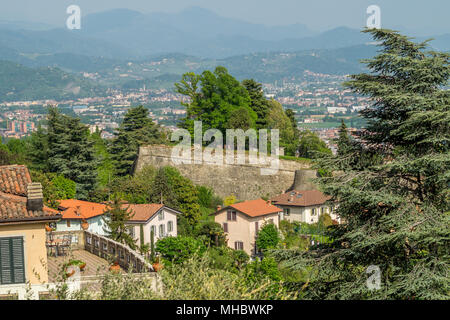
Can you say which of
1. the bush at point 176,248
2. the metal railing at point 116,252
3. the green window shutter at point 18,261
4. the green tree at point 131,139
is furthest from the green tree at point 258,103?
the green window shutter at point 18,261

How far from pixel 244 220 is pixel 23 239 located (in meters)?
26.4

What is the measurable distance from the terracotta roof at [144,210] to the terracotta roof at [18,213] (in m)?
21.4

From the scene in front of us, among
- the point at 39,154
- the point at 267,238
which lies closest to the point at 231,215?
the point at 267,238

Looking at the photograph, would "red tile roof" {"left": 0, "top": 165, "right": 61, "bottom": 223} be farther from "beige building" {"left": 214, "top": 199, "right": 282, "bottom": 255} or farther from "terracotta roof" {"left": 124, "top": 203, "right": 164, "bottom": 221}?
"beige building" {"left": 214, "top": 199, "right": 282, "bottom": 255}

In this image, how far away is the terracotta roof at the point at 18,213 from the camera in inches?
403

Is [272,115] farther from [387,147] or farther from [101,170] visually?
[387,147]

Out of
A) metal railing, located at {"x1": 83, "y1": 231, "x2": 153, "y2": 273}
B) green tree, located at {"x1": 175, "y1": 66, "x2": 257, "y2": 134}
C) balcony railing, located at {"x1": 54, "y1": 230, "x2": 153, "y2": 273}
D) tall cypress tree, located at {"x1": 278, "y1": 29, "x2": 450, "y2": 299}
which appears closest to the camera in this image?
tall cypress tree, located at {"x1": 278, "y1": 29, "x2": 450, "y2": 299}

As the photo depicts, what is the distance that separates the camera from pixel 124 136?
45.8m

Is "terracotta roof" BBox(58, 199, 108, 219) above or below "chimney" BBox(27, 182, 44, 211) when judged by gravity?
below

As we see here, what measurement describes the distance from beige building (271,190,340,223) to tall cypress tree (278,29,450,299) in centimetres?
Result: 2837

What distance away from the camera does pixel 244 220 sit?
36344 mm

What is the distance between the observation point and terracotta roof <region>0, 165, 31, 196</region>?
11.4 meters

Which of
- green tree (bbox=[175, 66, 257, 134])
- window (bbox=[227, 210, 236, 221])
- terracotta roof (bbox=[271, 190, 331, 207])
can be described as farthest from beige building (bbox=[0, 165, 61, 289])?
green tree (bbox=[175, 66, 257, 134])
